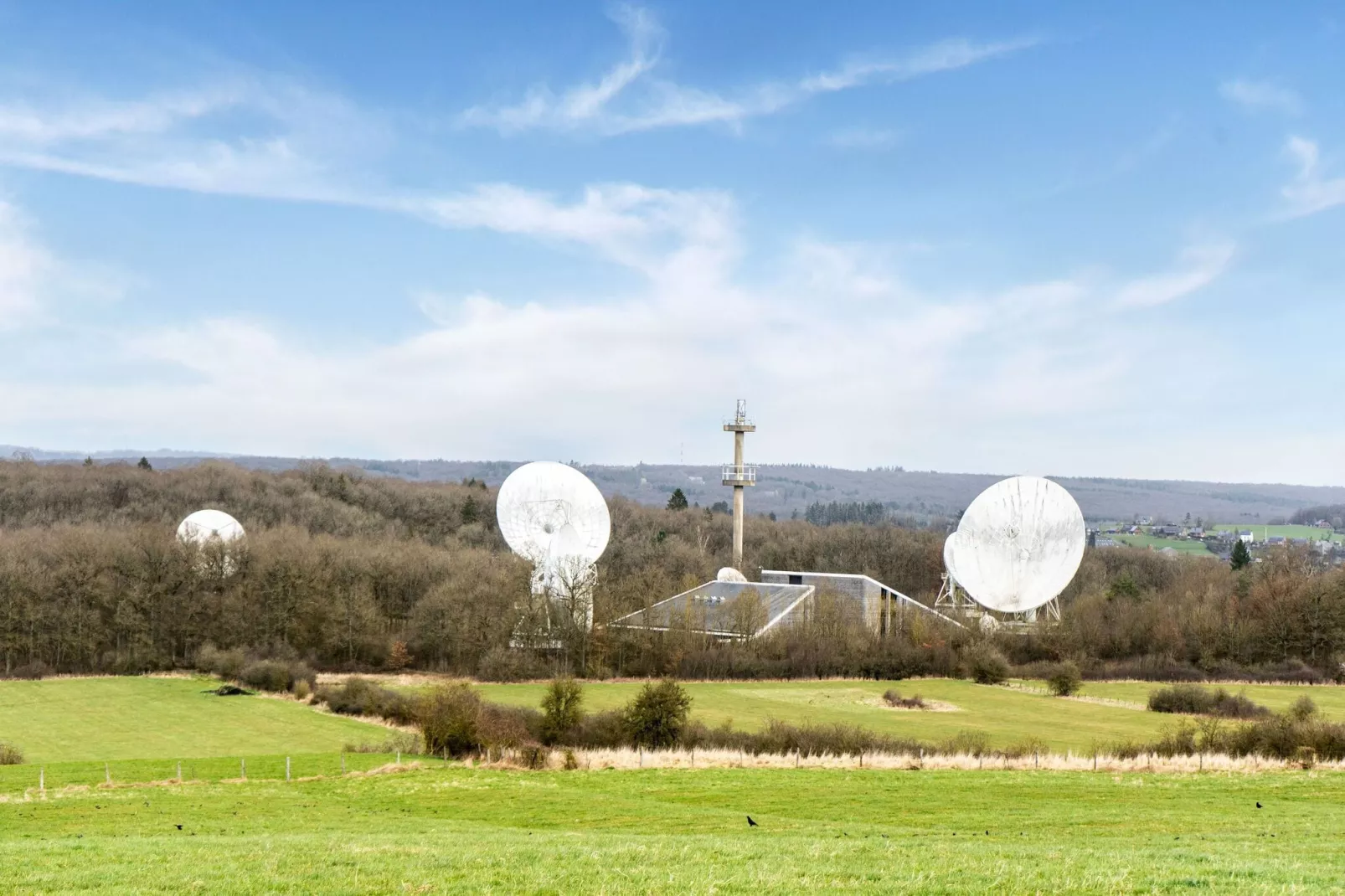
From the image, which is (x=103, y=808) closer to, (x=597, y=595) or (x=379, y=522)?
(x=597, y=595)

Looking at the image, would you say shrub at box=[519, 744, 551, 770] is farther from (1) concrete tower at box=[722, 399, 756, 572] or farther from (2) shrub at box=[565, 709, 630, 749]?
(1) concrete tower at box=[722, 399, 756, 572]

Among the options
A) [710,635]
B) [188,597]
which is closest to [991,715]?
[710,635]

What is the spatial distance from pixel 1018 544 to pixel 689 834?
50200 mm

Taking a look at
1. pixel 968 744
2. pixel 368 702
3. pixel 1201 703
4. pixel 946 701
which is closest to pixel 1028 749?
A: pixel 968 744

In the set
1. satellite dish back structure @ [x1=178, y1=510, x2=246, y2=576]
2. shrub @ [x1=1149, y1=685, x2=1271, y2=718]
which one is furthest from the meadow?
satellite dish back structure @ [x1=178, y1=510, x2=246, y2=576]

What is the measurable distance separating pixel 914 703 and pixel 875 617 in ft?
69.3

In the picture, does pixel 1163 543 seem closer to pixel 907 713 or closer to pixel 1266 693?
pixel 1266 693

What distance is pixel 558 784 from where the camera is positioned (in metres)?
30.1

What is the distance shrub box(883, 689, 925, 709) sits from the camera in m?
53.4

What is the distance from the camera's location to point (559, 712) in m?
38.1

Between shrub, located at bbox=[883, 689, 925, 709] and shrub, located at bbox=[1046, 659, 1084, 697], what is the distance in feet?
25.6

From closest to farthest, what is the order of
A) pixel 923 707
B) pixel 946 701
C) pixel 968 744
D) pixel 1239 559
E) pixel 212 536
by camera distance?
pixel 968 744, pixel 923 707, pixel 946 701, pixel 212 536, pixel 1239 559

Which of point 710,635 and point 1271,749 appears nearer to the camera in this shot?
point 1271,749

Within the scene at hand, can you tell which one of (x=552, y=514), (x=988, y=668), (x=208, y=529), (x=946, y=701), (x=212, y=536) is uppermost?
(x=552, y=514)
